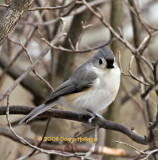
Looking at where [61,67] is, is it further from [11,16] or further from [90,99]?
[11,16]

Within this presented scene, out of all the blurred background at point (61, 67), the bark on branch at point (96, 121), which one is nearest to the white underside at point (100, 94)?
the bark on branch at point (96, 121)

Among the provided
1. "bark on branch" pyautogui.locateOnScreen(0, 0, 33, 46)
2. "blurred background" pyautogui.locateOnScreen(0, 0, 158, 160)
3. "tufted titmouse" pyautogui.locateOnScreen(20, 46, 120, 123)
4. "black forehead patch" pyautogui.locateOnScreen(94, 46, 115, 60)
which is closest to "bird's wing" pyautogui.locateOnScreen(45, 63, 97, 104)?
"tufted titmouse" pyautogui.locateOnScreen(20, 46, 120, 123)

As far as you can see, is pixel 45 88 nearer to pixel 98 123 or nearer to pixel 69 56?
pixel 69 56

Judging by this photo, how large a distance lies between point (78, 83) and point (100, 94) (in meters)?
0.22

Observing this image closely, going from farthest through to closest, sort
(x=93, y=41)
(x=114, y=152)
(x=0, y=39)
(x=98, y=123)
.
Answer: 1. (x=93, y=41)
2. (x=114, y=152)
3. (x=98, y=123)
4. (x=0, y=39)

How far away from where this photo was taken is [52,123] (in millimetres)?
3400

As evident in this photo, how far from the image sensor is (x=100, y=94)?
2.47 metres

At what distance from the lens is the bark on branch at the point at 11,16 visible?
1663 mm

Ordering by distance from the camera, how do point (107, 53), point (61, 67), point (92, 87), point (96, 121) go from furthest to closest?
point (61, 67), point (92, 87), point (107, 53), point (96, 121)

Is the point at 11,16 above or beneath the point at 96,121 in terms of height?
above

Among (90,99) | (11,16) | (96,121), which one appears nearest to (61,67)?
(90,99)

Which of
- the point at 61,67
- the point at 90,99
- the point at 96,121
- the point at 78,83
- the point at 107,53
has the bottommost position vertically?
the point at 96,121

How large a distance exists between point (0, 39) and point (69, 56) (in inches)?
80.2

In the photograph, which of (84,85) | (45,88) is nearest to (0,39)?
(84,85)
